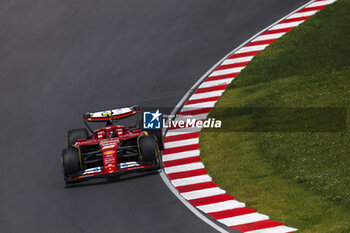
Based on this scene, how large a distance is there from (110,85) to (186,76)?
2692 millimetres

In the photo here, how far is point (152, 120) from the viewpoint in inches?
825

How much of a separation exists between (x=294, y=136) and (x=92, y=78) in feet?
30.1

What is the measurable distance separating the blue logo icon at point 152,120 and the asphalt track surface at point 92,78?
6.26ft

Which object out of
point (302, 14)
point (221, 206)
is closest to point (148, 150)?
point (221, 206)

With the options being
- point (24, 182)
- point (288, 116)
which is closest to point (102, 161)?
point (24, 182)

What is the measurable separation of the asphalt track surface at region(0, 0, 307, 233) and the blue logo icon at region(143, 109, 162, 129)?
1907 mm

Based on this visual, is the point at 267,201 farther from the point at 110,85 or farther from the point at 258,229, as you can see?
the point at 110,85

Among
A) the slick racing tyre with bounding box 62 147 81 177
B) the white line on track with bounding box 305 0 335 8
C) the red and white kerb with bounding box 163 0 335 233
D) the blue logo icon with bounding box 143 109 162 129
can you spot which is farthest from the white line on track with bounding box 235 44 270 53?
the slick racing tyre with bounding box 62 147 81 177

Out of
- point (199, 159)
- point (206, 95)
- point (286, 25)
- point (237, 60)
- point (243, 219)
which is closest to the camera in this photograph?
point (243, 219)

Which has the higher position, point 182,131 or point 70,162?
point 182,131

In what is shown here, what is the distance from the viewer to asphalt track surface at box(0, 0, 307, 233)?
17328mm

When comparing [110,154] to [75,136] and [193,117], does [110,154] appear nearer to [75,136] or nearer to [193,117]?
[75,136]

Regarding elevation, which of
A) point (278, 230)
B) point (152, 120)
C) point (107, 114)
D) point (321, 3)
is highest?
point (321, 3)

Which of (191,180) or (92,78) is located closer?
(191,180)
